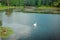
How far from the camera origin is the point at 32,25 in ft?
6.18

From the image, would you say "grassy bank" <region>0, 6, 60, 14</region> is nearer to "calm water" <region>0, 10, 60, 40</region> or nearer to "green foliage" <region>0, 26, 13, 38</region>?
"calm water" <region>0, 10, 60, 40</region>

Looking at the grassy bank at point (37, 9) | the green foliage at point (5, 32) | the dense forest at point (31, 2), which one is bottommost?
the green foliage at point (5, 32)

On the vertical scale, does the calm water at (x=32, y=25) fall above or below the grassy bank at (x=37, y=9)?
below

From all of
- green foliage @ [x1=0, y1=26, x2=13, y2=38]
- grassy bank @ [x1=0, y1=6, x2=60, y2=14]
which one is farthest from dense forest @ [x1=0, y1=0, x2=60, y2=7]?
green foliage @ [x1=0, y1=26, x2=13, y2=38]

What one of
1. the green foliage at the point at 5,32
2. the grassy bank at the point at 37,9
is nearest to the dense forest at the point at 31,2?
the grassy bank at the point at 37,9

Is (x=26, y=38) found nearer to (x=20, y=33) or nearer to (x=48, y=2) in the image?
(x=20, y=33)

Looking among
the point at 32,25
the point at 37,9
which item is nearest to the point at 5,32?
the point at 32,25

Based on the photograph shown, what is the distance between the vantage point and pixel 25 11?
6.22ft

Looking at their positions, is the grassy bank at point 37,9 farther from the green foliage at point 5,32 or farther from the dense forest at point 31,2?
the green foliage at point 5,32

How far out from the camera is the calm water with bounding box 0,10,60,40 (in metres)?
1.88

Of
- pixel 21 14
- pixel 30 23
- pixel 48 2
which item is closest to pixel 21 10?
pixel 21 14

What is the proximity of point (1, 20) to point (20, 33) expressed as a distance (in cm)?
25

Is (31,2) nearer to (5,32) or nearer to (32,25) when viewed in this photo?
(32,25)

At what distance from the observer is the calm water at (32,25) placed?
188 centimetres
